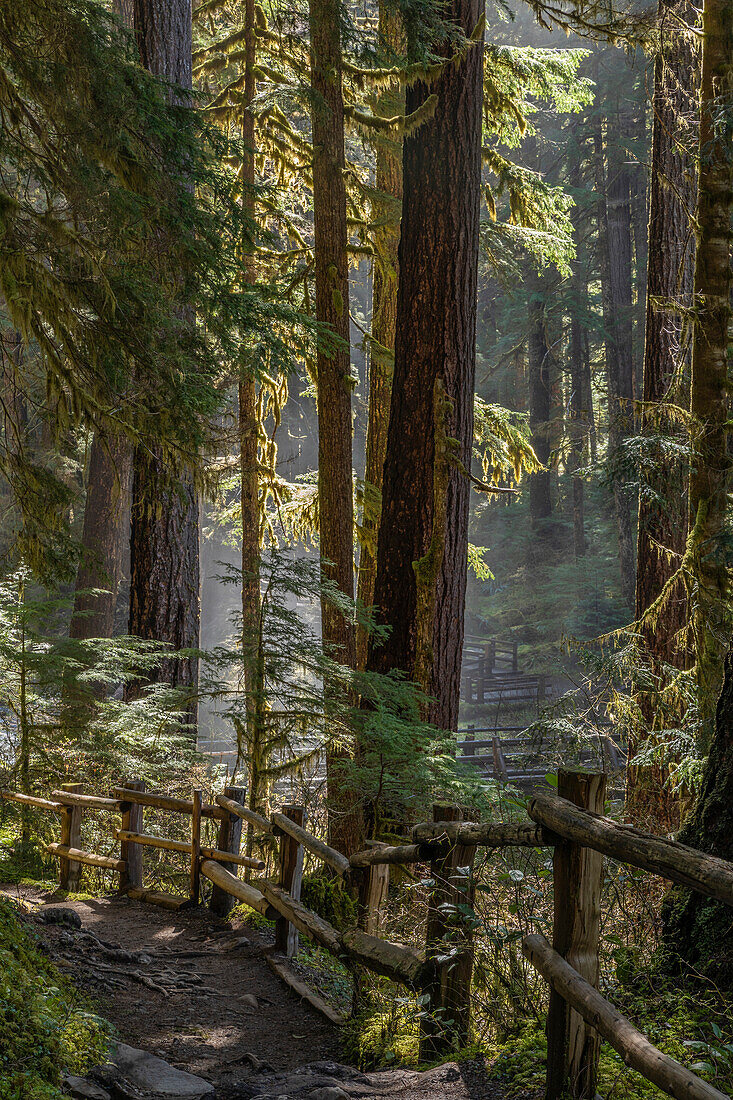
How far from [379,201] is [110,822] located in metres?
7.74

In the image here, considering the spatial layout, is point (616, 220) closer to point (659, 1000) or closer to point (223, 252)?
point (223, 252)

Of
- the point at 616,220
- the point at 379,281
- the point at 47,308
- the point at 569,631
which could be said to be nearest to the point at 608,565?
the point at 569,631

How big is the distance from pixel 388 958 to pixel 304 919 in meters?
1.31

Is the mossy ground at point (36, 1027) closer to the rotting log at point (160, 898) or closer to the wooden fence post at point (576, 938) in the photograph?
the wooden fence post at point (576, 938)

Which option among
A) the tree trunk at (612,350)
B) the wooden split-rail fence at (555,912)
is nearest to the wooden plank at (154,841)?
the wooden split-rail fence at (555,912)

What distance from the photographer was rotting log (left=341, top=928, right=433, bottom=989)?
3686 millimetres

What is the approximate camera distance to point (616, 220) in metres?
27.7

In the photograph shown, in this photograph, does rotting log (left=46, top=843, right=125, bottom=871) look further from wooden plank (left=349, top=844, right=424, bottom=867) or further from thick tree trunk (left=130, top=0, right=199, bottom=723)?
wooden plank (left=349, top=844, right=424, bottom=867)

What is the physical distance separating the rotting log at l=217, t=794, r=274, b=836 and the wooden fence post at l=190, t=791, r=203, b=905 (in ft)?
0.73

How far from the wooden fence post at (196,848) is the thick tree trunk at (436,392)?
1940mm

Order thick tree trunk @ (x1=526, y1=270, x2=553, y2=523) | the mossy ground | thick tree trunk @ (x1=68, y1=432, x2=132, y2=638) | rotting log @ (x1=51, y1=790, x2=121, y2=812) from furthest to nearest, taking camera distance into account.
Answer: thick tree trunk @ (x1=526, y1=270, x2=553, y2=523), thick tree trunk @ (x1=68, y1=432, x2=132, y2=638), rotting log @ (x1=51, y1=790, x2=121, y2=812), the mossy ground

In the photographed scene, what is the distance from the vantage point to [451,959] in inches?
143

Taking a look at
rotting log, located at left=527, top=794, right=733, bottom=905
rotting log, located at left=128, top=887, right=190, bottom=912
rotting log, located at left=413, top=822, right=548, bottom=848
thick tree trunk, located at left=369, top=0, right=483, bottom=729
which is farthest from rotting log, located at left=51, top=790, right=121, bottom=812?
rotting log, located at left=527, top=794, right=733, bottom=905

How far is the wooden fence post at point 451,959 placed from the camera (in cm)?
356
